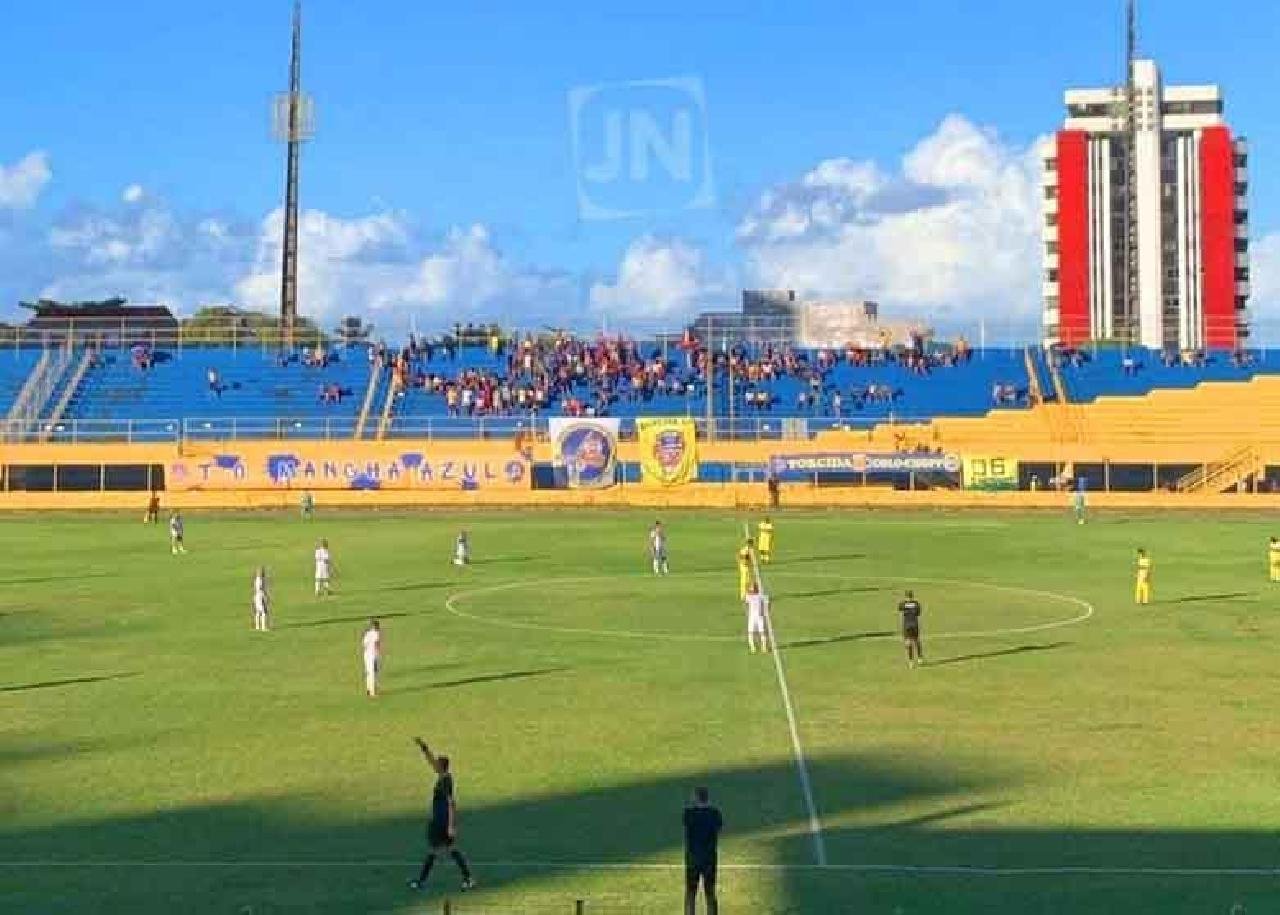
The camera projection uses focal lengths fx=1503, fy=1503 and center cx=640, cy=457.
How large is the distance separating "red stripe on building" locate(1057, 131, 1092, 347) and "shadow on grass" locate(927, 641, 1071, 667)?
4779 inches

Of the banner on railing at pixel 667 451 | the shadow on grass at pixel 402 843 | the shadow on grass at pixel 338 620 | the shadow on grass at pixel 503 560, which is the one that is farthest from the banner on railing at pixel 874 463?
the shadow on grass at pixel 402 843

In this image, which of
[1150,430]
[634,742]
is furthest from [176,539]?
[1150,430]

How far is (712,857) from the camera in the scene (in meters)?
14.6

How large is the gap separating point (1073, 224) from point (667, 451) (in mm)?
89230

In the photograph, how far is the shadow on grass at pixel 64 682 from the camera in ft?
86.9

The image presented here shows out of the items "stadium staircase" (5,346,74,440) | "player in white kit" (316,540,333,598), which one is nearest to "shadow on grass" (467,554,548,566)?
"player in white kit" (316,540,333,598)

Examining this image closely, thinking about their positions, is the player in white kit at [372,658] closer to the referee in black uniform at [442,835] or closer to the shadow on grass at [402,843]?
the shadow on grass at [402,843]

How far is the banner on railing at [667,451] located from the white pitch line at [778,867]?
55744mm

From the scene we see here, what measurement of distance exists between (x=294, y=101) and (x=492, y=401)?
41389 millimetres

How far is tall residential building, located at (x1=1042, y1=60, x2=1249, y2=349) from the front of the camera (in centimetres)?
14300

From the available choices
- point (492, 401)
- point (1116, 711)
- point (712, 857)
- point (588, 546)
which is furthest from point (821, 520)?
point (712, 857)

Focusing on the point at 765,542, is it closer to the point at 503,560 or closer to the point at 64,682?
the point at 503,560

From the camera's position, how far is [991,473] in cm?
7162

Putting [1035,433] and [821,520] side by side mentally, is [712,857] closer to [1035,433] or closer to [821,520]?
[821,520]
